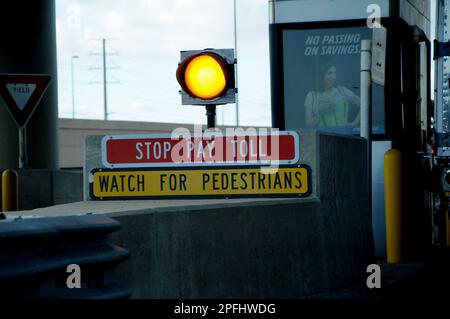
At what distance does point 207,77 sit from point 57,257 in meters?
3.53

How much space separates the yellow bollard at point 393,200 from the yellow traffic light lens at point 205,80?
5276 mm

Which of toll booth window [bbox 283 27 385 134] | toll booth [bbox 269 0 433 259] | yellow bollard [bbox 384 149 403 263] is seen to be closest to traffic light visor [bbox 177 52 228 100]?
yellow bollard [bbox 384 149 403 263]

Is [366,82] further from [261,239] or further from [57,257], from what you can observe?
[57,257]

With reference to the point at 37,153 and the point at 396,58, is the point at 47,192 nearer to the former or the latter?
the point at 37,153

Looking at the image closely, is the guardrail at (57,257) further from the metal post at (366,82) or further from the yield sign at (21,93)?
the yield sign at (21,93)

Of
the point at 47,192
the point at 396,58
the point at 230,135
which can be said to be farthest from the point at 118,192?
the point at 47,192

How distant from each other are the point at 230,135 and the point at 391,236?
5041 millimetres

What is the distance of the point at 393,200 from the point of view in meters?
12.8

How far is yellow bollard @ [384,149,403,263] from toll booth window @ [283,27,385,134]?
113cm

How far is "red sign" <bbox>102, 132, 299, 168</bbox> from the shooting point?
27.2 ft

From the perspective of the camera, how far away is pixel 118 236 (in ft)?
20.3

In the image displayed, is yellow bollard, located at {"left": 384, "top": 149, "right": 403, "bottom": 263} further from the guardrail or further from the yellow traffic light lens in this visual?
the guardrail

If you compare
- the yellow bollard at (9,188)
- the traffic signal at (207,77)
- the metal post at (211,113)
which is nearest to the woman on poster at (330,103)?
the yellow bollard at (9,188)

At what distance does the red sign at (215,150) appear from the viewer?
326 inches
